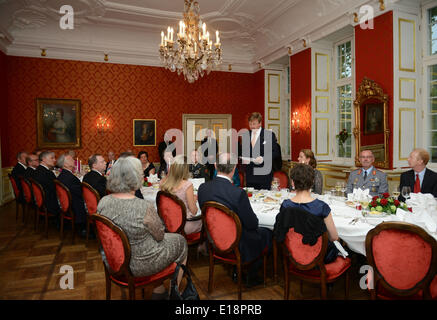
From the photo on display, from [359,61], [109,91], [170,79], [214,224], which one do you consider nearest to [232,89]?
[170,79]

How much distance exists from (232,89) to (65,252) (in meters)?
7.05

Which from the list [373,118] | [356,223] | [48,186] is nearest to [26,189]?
[48,186]

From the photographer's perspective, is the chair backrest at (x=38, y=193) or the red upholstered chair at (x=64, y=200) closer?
the red upholstered chair at (x=64, y=200)

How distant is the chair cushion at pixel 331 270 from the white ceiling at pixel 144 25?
487 cm

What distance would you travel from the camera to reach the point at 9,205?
7266 mm

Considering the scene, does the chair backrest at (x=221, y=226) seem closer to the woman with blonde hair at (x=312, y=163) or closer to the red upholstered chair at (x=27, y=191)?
the woman with blonde hair at (x=312, y=163)

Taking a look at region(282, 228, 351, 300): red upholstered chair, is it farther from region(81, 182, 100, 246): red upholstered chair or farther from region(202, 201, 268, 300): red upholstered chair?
region(81, 182, 100, 246): red upholstered chair

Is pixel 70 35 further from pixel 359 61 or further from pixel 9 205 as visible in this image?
pixel 359 61

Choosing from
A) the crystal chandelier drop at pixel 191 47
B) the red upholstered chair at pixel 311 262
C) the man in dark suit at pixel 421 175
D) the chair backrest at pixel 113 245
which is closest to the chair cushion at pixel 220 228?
the red upholstered chair at pixel 311 262

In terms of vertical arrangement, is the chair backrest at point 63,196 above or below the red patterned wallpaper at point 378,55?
below

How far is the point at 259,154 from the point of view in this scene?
452 centimetres

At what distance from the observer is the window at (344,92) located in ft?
21.7

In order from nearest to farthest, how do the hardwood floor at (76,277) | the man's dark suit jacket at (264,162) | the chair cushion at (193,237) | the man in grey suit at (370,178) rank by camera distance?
1. the hardwood floor at (76,277)
2. the chair cushion at (193,237)
3. the man in grey suit at (370,178)
4. the man's dark suit jacket at (264,162)

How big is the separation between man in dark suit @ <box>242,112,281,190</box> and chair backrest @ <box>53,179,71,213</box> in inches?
105
